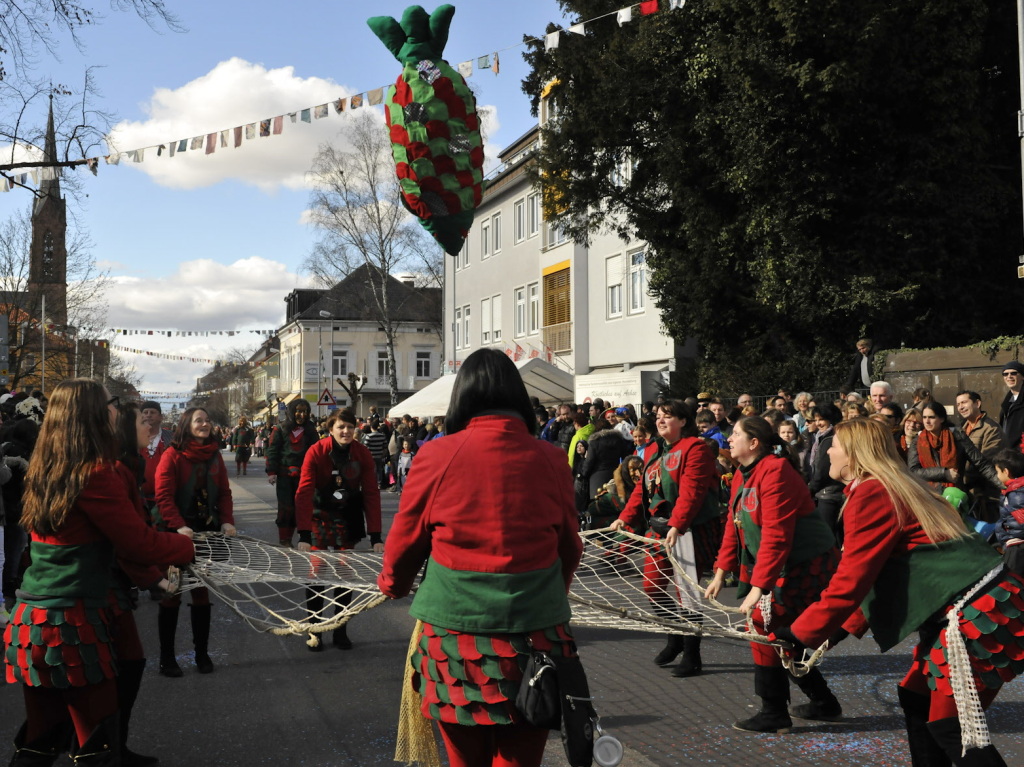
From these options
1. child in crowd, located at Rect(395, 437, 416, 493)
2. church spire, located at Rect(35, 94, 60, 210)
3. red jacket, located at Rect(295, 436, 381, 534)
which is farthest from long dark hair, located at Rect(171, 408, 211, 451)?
child in crowd, located at Rect(395, 437, 416, 493)

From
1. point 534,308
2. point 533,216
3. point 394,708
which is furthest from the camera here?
point 534,308

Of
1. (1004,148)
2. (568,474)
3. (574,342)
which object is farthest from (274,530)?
(574,342)

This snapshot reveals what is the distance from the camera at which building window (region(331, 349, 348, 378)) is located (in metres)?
79.4

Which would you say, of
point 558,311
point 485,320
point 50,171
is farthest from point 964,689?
point 485,320

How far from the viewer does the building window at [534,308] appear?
125 ft

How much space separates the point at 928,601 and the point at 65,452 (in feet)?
11.3

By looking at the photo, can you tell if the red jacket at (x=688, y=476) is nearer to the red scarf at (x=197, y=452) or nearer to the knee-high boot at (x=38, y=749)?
the red scarf at (x=197, y=452)

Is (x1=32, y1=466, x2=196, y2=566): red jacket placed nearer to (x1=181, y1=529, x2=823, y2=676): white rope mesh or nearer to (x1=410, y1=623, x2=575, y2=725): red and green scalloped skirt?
(x1=181, y1=529, x2=823, y2=676): white rope mesh

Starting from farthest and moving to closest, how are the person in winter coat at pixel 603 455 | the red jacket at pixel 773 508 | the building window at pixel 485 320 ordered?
the building window at pixel 485 320 < the person in winter coat at pixel 603 455 < the red jacket at pixel 773 508

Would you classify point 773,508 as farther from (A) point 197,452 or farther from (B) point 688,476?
(A) point 197,452

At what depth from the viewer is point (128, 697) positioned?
16.3 ft

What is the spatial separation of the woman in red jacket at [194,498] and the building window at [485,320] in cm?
3521

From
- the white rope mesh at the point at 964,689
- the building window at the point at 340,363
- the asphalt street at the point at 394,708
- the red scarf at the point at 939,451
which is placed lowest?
the asphalt street at the point at 394,708

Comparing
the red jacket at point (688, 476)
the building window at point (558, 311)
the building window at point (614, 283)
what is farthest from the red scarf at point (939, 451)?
the building window at point (558, 311)
